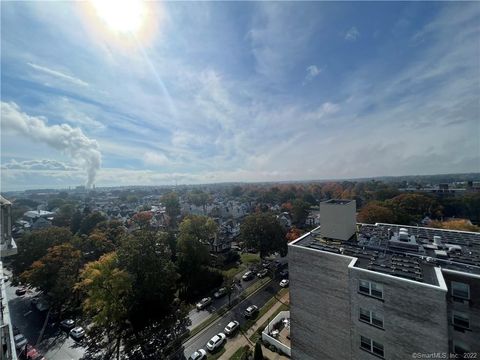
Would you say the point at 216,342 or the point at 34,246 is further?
the point at 34,246

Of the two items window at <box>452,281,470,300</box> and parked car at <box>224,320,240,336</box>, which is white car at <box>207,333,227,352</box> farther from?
window at <box>452,281,470,300</box>

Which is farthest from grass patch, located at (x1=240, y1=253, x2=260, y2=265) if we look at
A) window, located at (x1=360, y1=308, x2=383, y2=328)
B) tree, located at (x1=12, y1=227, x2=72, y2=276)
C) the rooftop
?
tree, located at (x1=12, y1=227, x2=72, y2=276)

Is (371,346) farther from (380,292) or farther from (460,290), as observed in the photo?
(460,290)

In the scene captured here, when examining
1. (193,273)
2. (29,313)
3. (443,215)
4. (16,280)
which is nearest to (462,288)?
(193,273)

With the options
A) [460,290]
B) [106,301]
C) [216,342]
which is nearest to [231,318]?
[216,342]

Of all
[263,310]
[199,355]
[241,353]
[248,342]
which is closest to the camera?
[199,355]

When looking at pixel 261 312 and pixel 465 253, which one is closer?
pixel 465 253

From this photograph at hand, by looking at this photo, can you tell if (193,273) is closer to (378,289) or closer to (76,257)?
(76,257)

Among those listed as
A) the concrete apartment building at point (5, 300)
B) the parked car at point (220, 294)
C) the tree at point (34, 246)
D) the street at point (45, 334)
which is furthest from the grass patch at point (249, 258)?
the concrete apartment building at point (5, 300)
